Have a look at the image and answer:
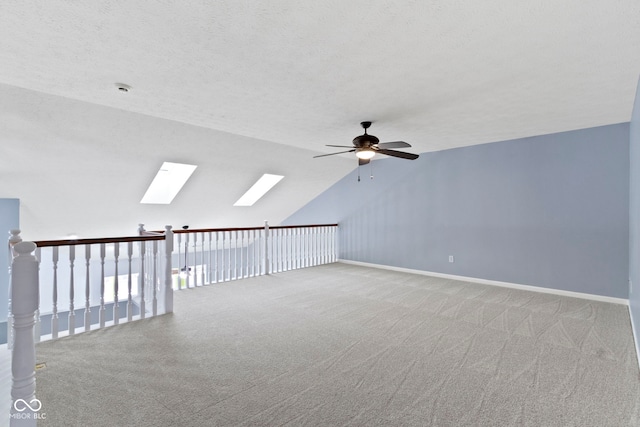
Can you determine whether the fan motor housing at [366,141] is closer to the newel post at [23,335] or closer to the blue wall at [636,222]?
the blue wall at [636,222]

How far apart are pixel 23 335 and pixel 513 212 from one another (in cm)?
578

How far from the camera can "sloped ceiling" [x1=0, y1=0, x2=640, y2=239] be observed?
1.93m

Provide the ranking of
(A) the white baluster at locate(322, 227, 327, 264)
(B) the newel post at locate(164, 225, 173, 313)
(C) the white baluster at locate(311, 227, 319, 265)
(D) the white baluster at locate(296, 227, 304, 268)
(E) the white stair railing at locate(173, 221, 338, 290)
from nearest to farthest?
(B) the newel post at locate(164, 225, 173, 313) → (E) the white stair railing at locate(173, 221, 338, 290) → (D) the white baluster at locate(296, 227, 304, 268) → (C) the white baluster at locate(311, 227, 319, 265) → (A) the white baluster at locate(322, 227, 327, 264)

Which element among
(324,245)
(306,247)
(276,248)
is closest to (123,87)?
(276,248)

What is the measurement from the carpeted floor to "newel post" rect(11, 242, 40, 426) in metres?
0.69

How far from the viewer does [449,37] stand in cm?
215

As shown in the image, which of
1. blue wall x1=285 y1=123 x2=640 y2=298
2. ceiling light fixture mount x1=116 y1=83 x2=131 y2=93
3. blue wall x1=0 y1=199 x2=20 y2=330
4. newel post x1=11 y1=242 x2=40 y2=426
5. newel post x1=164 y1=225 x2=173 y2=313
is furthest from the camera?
blue wall x1=0 y1=199 x2=20 y2=330

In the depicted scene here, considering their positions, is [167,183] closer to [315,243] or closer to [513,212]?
[315,243]

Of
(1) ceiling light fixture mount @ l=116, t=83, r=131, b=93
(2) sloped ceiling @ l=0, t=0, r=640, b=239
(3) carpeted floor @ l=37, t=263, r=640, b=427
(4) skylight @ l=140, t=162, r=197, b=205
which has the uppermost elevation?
(1) ceiling light fixture mount @ l=116, t=83, r=131, b=93

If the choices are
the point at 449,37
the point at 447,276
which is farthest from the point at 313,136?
the point at 447,276

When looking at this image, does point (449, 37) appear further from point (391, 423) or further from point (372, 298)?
point (372, 298)

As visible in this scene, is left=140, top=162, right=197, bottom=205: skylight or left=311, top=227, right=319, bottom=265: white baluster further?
left=311, top=227, right=319, bottom=265: white baluster

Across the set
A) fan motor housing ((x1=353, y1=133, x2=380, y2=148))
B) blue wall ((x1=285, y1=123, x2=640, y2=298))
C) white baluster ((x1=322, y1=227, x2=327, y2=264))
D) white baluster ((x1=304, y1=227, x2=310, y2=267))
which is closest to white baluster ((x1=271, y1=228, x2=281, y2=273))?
white baluster ((x1=304, y1=227, x2=310, y2=267))

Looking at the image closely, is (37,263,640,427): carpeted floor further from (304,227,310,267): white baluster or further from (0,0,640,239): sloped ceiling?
(304,227,310,267): white baluster
